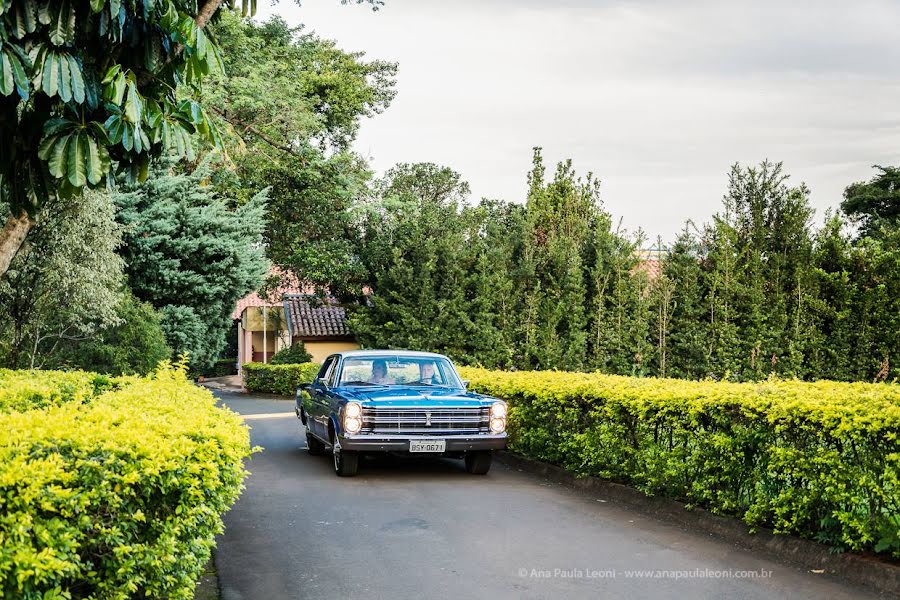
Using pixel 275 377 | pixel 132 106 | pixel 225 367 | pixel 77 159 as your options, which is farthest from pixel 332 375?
pixel 225 367

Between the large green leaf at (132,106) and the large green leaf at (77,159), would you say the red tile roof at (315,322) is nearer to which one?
the large green leaf at (132,106)

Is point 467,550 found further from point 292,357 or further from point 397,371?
point 292,357

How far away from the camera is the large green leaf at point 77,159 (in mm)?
5301

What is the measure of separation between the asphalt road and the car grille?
72 centimetres

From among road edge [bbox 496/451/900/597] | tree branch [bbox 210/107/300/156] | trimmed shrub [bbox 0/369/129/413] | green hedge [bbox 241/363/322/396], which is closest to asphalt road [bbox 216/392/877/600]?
road edge [bbox 496/451/900/597]

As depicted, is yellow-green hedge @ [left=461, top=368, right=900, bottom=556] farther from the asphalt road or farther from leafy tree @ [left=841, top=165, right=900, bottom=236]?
leafy tree @ [left=841, top=165, right=900, bottom=236]

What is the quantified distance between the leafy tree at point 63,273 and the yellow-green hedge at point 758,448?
12.1m

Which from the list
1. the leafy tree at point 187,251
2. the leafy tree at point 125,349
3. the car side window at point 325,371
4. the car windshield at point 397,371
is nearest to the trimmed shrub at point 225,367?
the leafy tree at point 187,251

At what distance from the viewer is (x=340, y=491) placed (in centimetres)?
1098

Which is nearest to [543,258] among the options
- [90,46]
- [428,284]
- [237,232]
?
[428,284]

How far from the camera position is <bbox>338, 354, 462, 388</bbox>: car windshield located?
43.9 feet

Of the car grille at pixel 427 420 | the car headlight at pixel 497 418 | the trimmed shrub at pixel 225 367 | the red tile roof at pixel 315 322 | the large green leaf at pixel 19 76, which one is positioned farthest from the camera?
the trimmed shrub at pixel 225 367

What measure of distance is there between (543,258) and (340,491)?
51.2ft

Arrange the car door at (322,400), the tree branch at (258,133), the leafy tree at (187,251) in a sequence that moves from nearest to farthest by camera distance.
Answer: the car door at (322,400) → the leafy tree at (187,251) → the tree branch at (258,133)
